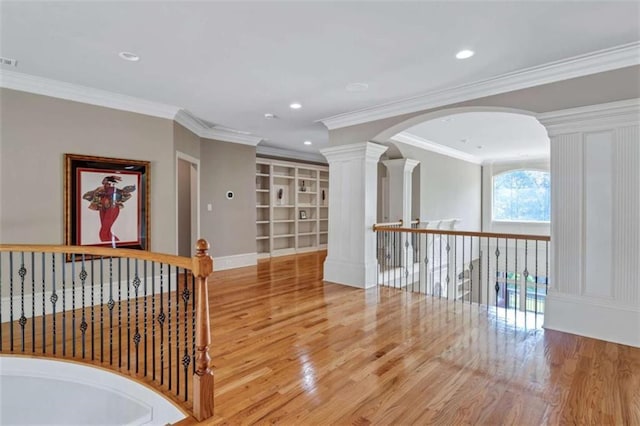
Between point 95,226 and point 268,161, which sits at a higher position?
point 268,161

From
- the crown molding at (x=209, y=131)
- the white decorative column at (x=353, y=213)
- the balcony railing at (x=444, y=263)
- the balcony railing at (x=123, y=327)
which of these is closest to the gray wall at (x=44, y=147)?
the balcony railing at (x=123, y=327)

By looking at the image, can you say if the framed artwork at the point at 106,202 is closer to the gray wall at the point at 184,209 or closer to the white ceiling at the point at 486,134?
the gray wall at the point at 184,209

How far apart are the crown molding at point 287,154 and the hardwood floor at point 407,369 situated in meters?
4.51

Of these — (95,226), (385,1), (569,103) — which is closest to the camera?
(385,1)

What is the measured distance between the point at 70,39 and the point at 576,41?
13.9 ft

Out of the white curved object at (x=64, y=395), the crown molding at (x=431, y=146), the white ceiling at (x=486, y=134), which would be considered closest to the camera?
the white curved object at (x=64, y=395)

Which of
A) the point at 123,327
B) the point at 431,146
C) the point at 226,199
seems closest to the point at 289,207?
the point at 226,199

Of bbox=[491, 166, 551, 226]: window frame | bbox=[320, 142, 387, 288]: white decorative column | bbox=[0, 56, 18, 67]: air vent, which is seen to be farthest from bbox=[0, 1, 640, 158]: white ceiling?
bbox=[491, 166, 551, 226]: window frame

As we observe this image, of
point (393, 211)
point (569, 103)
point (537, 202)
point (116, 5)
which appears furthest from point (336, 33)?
point (537, 202)

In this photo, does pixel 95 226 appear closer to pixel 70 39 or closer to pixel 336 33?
pixel 70 39

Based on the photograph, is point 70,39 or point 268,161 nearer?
point 70,39

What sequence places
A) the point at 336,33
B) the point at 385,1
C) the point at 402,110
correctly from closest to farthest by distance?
the point at 385,1
the point at 336,33
the point at 402,110

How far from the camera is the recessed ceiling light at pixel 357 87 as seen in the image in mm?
3799

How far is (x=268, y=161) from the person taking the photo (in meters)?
7.89
